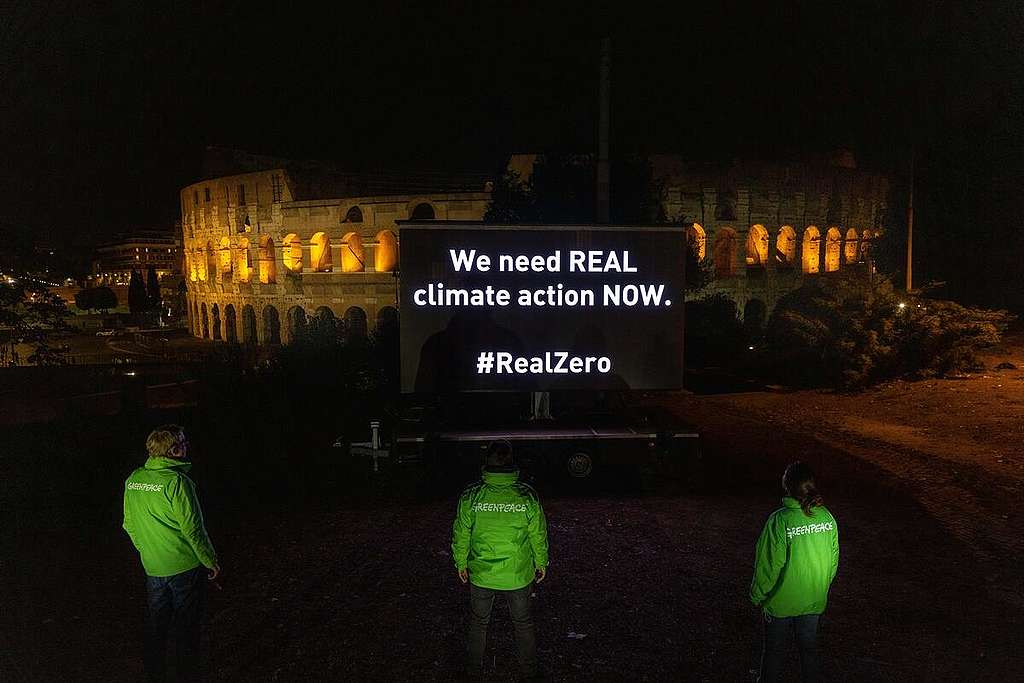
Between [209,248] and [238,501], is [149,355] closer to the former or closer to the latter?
[209,248]

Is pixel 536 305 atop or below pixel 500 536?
atop

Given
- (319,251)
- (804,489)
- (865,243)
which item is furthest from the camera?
(865,243)

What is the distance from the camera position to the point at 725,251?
123 ft

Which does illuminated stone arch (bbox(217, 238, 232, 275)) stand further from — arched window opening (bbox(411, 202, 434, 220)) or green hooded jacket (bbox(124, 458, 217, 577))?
green hooded jacket (bbox(124, 458, 217, 577))

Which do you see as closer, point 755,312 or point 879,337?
point 879,337

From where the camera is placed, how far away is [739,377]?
73.4 ft

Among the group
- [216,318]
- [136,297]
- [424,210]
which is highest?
[424,210]

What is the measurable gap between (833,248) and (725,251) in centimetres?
813

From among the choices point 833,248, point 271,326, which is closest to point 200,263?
point 271,326

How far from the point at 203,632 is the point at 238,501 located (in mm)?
3801

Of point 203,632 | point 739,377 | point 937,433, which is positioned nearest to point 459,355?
point 203,632

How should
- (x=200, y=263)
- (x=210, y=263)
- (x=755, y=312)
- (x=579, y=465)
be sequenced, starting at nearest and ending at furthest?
(x=579, y=465)
(x=755, y=312)
(x=210, y=263)
(x=200, y=263)

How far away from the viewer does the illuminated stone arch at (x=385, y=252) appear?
3684 cm

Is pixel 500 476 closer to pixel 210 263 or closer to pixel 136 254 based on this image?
pixel 210 263
